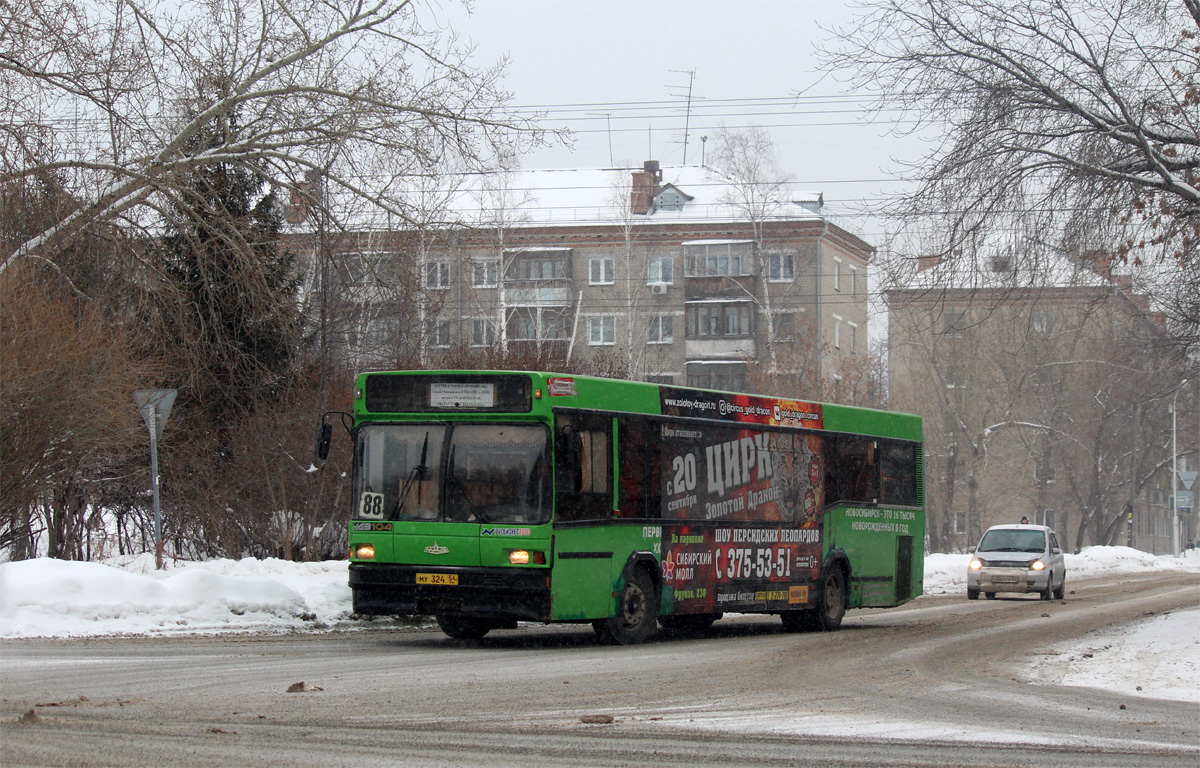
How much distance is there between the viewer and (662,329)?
2916 inches

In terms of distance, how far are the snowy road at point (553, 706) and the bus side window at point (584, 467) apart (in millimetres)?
1477

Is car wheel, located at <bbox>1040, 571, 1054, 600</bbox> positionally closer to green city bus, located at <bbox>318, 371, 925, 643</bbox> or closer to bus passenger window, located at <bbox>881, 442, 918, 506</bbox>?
bus passenger window, located at <bbox>881, 442, 918, 506</bbox>

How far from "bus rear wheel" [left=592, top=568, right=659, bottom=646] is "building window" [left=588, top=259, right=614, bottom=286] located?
58.6 metres

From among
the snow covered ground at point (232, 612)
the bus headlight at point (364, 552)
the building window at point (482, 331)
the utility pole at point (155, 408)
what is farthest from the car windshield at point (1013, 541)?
the building window at point (482, 331)

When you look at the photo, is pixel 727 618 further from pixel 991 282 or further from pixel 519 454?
pixel 519 454

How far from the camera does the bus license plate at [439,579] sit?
14.8 m

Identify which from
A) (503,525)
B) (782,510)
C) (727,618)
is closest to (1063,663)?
(782,510)

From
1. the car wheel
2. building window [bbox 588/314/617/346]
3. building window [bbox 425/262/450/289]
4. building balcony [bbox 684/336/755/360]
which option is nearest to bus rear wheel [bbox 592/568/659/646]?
building window [bbox 425/262/450/289]

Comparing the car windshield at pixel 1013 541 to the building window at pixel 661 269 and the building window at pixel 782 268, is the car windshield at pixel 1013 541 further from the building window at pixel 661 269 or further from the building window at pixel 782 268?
the building window at pixel 661 269

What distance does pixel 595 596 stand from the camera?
1538 cm

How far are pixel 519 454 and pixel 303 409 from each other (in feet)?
36.4

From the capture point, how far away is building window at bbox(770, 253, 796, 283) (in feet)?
228

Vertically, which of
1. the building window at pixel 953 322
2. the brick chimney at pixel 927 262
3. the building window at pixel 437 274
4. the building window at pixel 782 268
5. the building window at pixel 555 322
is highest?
the building window at pixel 782 268

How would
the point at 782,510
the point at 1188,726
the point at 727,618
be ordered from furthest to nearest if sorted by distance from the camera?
the point at 727,618
the point at 782,510
the point at 1188,726
